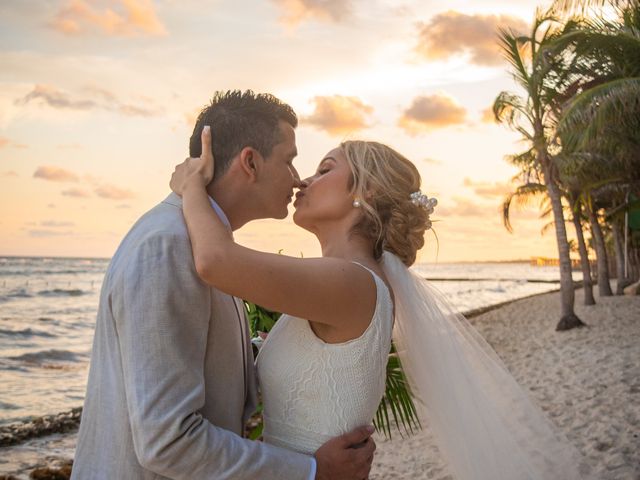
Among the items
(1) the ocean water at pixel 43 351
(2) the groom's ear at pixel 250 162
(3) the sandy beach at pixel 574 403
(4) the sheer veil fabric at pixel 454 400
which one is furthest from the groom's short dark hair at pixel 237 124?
(3) the sandy beach at pixel 574 403

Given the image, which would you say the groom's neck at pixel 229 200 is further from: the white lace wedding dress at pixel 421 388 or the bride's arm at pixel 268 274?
the white lace wedding dress at pixel 421 388

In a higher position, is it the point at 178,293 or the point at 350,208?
the point at 350,208

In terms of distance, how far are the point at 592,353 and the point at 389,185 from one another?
1402 centimetres

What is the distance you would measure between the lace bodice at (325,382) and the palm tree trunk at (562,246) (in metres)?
18.2

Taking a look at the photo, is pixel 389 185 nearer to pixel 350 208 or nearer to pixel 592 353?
pixel 350 208

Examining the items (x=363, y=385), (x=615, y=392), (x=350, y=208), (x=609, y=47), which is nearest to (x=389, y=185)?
(x=350, y=208)

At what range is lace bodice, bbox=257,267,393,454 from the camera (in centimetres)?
255

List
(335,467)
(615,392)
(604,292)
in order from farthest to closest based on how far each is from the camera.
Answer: (604,292), (615,392), (335,467)

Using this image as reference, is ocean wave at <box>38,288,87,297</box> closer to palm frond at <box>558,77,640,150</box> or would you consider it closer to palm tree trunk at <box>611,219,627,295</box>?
palm tree trunk at <box>611,219,627,295</box>

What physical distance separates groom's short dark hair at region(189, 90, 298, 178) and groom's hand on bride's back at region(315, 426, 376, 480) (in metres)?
1.13

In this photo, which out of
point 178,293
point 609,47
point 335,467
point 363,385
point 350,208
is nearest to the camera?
point 178,293

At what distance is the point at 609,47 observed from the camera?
47.5 feet

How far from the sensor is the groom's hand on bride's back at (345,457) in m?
2.33

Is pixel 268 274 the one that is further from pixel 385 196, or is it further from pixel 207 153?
pixel 385 196
